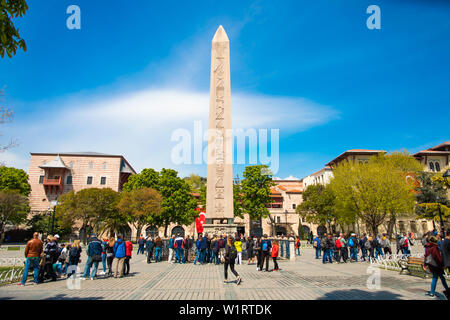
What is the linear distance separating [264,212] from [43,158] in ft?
128

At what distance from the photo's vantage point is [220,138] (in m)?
15.6

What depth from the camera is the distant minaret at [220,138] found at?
15.0 m

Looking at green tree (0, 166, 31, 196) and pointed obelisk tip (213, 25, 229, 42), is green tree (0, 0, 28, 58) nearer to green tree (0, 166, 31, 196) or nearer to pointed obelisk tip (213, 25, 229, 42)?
pointed obelisk tip (213, 25, 229, 42)

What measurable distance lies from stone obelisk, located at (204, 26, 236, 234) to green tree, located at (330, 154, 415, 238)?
24327 mm

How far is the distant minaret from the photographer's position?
14953 mm

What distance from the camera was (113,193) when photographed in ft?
122

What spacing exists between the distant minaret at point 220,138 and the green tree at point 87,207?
25.0m

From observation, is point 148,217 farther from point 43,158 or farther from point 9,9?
point 9,9

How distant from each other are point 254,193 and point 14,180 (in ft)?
119

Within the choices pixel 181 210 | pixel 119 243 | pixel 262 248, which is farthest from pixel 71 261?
pixel 181 210

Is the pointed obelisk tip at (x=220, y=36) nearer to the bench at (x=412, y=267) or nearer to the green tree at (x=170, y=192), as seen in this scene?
the bench at (x=412, y=267)

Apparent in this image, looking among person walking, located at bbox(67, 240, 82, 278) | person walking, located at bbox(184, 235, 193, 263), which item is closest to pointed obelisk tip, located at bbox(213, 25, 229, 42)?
person walking, located at bbox(184, 235, 193, 263)

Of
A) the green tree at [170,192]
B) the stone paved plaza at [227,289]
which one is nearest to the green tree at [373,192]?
the green tree at [170,192]

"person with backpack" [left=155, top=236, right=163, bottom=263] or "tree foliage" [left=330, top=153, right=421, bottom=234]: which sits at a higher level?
"tree foliage" [left=330, top=153, right=421, bottom=234]
